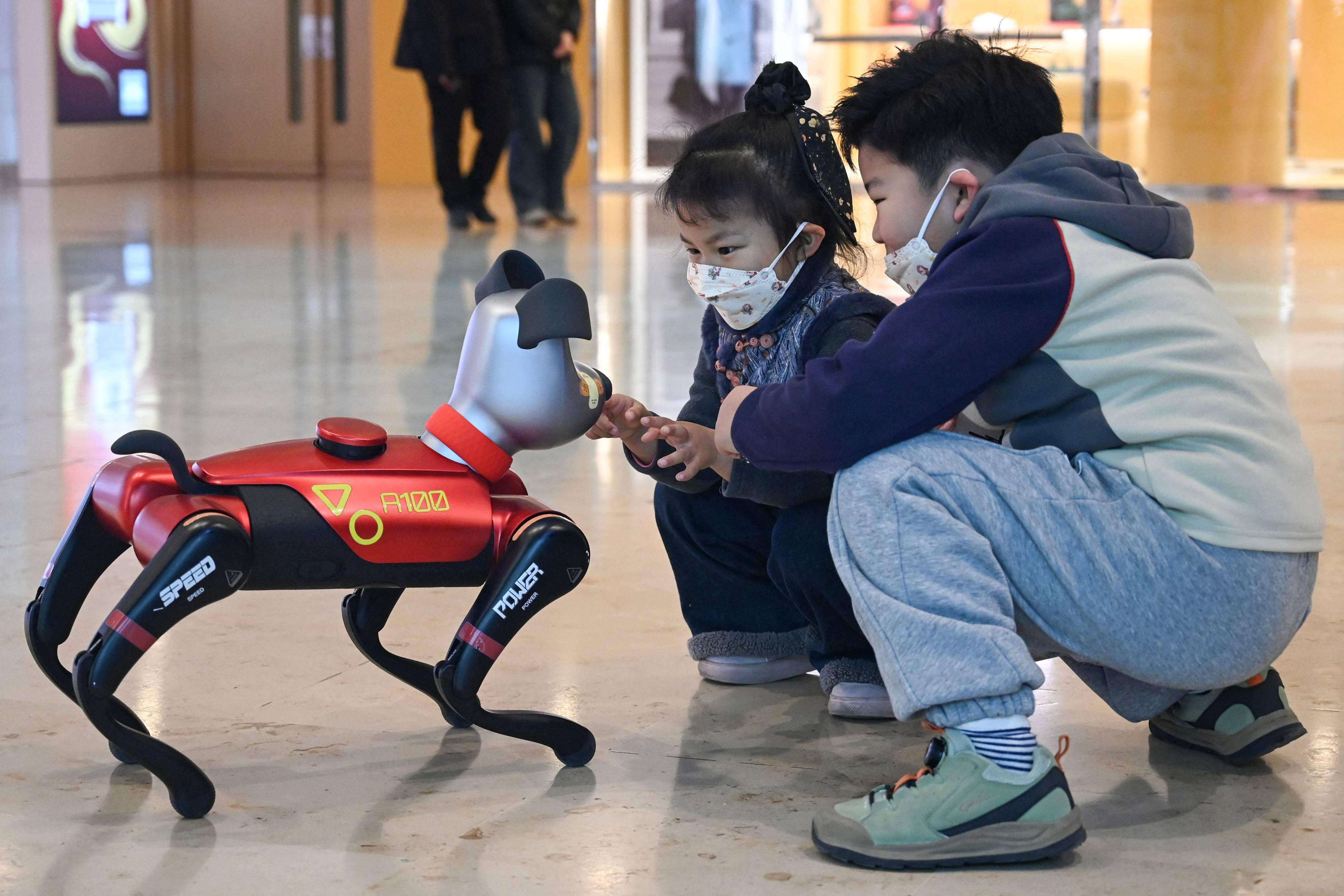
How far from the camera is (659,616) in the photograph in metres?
Answer: 1.87

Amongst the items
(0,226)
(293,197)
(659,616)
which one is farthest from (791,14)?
(659,616)

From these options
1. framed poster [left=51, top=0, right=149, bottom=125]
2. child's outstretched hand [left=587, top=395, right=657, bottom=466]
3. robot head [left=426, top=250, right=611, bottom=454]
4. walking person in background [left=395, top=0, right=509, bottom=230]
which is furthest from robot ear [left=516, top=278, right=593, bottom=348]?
framed poster [left=51, top=0, right=149, bottom=125]

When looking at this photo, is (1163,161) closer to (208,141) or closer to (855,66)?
Result: (855,66)

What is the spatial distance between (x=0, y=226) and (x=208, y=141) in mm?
4571

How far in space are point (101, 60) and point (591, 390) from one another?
991 centimetres

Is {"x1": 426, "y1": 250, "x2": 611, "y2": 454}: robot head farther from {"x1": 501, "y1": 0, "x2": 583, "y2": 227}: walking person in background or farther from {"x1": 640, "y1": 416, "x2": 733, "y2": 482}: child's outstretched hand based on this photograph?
{"x1": 501, "y1": 0, "x2": 583, "y2": 227}: walking person in background

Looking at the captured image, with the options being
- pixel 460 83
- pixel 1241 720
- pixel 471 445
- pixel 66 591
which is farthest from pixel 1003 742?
pixel 460 83

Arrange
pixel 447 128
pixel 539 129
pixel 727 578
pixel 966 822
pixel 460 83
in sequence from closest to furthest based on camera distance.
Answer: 1. pixel 966 822
2. pixel 727 578
3. pixel 460 83
4. pixel 447 128
5. pixel 539 129

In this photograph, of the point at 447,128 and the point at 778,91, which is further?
the point at 447,128

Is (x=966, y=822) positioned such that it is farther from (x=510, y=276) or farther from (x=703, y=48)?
(x=703, y=48)

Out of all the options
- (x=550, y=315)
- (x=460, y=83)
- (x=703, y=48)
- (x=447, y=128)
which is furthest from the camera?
(x=703, y=48)

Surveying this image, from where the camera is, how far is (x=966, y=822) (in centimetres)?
124

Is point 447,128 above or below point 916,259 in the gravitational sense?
above

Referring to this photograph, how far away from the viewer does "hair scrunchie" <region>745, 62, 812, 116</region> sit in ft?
5.11
